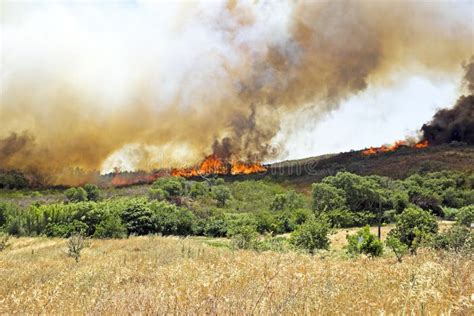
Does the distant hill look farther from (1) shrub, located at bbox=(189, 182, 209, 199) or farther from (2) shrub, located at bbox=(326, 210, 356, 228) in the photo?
(2) shrub, located at bbox=(326, 210, 356, 228)

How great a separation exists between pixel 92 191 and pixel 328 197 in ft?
129

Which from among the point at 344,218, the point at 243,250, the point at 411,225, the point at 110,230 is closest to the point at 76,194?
the point at 110,230

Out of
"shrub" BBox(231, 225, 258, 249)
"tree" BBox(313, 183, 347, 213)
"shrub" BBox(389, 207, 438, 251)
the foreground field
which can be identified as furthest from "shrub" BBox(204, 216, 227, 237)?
the foreground field

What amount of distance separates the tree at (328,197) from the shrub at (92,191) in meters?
35.6

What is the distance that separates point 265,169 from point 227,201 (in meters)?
61.7

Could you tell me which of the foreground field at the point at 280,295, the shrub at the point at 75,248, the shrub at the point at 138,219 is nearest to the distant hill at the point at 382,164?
the shrub at the point at 138,219

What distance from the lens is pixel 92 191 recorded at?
69062mm

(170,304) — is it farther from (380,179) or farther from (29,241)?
(380,179)

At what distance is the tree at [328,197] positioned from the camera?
5809 cm

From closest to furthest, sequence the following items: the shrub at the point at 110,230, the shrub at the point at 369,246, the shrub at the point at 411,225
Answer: the shrub at the point at 369,246 → the shrub at the point at 411,225 → the shrub at the point at 110,230

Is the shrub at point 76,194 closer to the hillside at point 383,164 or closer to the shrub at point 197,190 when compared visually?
the shrub at point 197,190

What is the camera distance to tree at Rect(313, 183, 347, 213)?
2287 inches

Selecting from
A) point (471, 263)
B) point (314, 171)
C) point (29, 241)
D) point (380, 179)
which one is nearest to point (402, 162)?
point (314, 171)

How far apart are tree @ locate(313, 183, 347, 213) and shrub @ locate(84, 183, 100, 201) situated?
3555 cm
